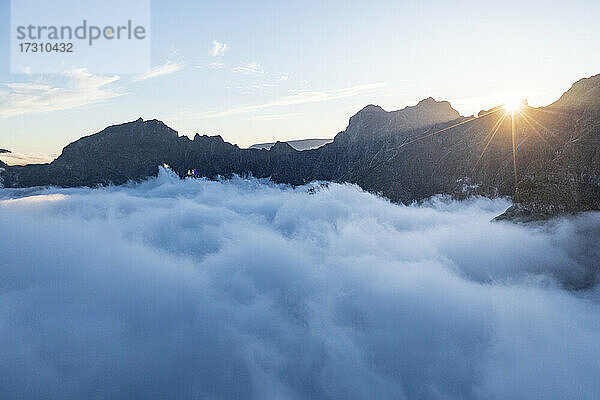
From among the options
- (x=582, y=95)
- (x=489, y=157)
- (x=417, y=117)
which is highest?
(x=417, y=117)

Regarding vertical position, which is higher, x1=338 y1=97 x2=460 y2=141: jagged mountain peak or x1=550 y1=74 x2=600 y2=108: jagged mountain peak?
x1=338 y1=97 x2=460 y2=141: jagged mountain peak

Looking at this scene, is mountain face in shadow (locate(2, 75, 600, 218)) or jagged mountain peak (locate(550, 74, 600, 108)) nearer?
mountain face in shadow (locate(2, 75, 600, 218))

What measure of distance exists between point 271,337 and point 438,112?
177133 mm

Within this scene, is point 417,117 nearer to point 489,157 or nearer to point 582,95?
point 489,157

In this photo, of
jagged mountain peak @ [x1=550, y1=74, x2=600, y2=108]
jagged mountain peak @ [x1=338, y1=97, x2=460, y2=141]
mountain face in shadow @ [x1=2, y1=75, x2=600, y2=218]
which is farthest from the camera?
jagged mountain peak @ [x1=338, y1=97, x2=460, y2=141]

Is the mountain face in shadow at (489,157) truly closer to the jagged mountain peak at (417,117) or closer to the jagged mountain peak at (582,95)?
the jagged mountain peak at (582,95)

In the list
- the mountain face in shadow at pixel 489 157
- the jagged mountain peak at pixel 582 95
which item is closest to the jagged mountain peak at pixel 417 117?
the mountain face in shadow at pixel 489 157

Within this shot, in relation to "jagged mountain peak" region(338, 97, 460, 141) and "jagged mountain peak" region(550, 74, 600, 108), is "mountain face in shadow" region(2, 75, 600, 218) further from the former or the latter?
"jagged mountain peak" region(338, 97, 460, 141)

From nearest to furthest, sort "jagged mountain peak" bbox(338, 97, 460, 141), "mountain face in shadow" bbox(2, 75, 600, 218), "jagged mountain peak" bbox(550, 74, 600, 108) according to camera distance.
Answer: "mountain face in shadow" bbox(2, 75, 600, 218) < "jagged mountain peak" bbox(550, 74, 600, 108) < "jagged mountain peak" bbox(338, 97, 460, 141)

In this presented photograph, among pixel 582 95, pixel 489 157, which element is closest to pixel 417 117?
pixel 489 157

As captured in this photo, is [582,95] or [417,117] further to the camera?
[417,117]

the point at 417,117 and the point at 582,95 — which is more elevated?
the point at 417,117

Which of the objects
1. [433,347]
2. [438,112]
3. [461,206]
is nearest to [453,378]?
[433,347]

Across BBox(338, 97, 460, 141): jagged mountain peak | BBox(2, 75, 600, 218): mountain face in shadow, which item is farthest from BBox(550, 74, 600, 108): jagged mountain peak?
BBox(338, 97, 460, 141): jagged mountain peak
